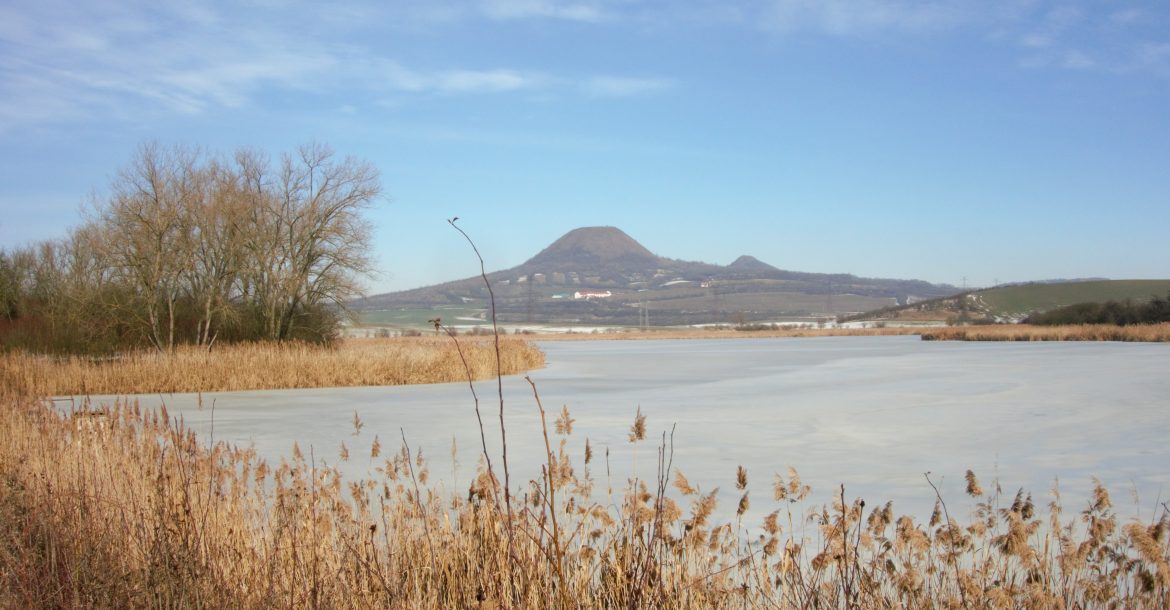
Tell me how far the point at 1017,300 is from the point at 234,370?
108182 millimetres

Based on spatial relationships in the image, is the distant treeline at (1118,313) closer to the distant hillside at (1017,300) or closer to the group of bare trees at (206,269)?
the distant hillside at (1017,300)

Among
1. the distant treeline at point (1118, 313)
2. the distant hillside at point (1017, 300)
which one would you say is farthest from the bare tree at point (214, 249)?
the distant hillside at point (1017, 300)

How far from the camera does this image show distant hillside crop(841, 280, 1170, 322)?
104 metres

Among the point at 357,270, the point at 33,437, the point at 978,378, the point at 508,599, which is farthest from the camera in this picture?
the point at 357,270

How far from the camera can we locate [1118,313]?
60000 millimetres

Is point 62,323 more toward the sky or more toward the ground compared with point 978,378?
more toward the sky

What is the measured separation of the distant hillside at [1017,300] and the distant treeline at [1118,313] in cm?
3061

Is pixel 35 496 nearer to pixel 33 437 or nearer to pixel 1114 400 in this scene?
pixel 33 437

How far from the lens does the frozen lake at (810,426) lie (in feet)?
26.6

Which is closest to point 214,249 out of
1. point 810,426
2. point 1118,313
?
point 810,426

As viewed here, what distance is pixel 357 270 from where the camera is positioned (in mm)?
29453

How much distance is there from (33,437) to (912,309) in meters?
125

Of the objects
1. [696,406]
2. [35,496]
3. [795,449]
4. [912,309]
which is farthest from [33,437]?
[912,309]

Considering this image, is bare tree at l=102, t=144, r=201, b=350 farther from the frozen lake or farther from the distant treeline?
the distant treeline
